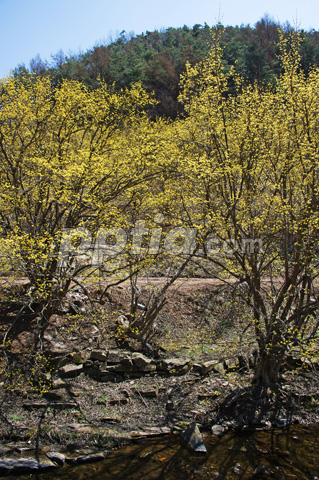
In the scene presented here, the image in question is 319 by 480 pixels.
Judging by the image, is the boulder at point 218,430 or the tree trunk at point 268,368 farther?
the tree trunk at point 268,368

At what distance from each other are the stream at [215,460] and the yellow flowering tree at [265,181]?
1412 mm

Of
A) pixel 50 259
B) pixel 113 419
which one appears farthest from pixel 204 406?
pixel 50 259

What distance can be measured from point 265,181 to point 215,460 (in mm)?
5336

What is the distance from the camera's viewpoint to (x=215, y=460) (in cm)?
565

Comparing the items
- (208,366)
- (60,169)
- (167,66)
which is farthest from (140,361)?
(167,66)

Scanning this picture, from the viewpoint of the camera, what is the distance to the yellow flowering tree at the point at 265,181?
23.2 feet

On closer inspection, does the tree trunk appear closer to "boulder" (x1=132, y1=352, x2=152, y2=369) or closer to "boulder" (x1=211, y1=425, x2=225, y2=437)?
"boulder" (x1=211, y1=425, x2=225, y2=437)

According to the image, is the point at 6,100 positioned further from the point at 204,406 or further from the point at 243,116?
the point at 204,406

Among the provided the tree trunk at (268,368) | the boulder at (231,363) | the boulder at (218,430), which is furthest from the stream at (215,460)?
the boulder at (231,363)

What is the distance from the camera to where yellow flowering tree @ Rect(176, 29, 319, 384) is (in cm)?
708

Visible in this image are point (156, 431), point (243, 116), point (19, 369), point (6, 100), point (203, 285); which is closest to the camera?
point (156, 431)

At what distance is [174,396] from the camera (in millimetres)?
7312

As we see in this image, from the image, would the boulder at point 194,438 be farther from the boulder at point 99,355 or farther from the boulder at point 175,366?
the boulder at point 99,355

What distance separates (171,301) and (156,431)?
16.5ft
